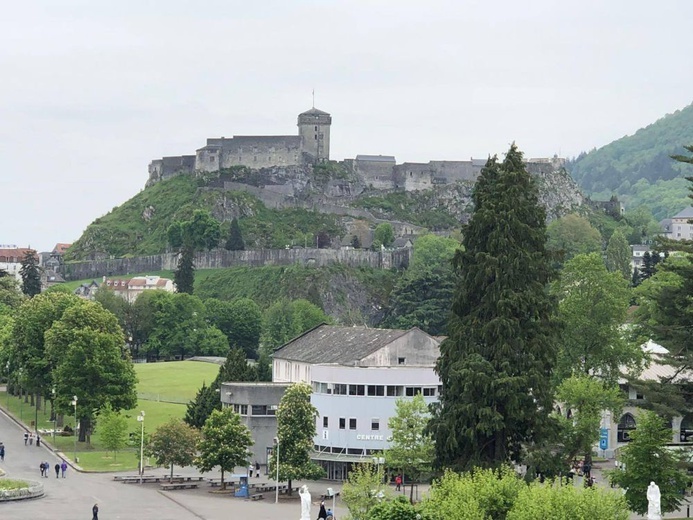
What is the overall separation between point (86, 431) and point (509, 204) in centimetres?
5723

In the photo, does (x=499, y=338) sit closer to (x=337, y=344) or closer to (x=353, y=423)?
(x=353, y=423)

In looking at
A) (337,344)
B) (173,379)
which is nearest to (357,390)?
(337,344)

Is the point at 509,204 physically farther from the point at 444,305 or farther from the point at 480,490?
the point at 444,305

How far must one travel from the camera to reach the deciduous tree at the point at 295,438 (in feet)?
315

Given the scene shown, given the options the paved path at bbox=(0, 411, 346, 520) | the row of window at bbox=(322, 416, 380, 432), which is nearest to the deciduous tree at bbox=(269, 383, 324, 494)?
the paved path at bbox=(0, 411, 346, 520)

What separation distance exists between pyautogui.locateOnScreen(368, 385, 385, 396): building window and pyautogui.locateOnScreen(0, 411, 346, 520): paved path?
8129 mm

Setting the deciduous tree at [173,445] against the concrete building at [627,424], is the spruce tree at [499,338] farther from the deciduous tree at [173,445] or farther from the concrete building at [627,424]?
the concrete building at [627,424]

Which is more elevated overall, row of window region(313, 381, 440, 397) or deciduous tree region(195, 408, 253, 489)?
row of window region(313, 381, 440, 397)

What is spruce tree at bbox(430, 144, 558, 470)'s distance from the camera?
73750 millimetres

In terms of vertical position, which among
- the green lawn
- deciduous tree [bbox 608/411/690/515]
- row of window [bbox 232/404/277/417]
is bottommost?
deciduous tree [bbox 608/411/690/515]

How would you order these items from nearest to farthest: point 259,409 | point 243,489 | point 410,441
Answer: point 410,441
point 243,489
point 259,409

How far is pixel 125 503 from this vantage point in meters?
87.6

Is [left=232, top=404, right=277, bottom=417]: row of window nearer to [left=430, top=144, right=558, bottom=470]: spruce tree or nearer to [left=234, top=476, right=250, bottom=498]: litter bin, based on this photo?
[left=234, top=476, right=250, bottom=498]: litter bin

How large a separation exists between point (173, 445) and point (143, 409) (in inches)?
1343
